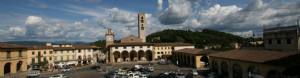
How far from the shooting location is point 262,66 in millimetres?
36625

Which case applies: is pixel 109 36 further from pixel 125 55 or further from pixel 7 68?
pixel 7 68

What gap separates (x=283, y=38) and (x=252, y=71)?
11555 millimetres

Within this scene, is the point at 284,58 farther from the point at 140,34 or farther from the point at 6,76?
the point at 140,34

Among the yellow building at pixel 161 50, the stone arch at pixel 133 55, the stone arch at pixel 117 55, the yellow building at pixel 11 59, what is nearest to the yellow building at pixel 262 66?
the yellow building at pixel 11 59

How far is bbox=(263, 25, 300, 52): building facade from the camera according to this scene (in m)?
45.4

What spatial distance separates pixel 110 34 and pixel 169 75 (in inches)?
2555

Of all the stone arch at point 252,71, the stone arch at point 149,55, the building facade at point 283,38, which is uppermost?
the building facade at point 283,38

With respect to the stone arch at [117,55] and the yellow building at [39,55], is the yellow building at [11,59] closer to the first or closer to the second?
the yellow building at [39,55]

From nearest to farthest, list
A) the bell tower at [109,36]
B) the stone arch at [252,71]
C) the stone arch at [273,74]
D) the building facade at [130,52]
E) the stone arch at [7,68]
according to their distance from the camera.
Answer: the stone arch at [273,74]
the stone arch at [252,71]
the stone arch at [7,68]
the building facade at [130,52]
the bell tower at [109,36]

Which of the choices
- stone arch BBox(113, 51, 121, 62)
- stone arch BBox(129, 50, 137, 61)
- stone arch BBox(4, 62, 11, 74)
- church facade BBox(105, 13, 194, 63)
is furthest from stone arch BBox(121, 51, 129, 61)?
stone arch BBox(4, 62, 11, 74)

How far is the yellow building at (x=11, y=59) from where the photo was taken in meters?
61.0

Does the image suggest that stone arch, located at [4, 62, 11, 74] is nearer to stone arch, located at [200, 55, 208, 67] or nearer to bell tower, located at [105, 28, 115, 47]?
stone arch, located at [200, 55, 208, 67]

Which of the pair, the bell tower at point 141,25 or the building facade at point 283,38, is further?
the bell tower at point 141,25

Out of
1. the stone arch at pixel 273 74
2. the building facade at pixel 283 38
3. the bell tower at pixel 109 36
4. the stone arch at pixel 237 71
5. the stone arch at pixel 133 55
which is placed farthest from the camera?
the bell tower at pixel 109 36
